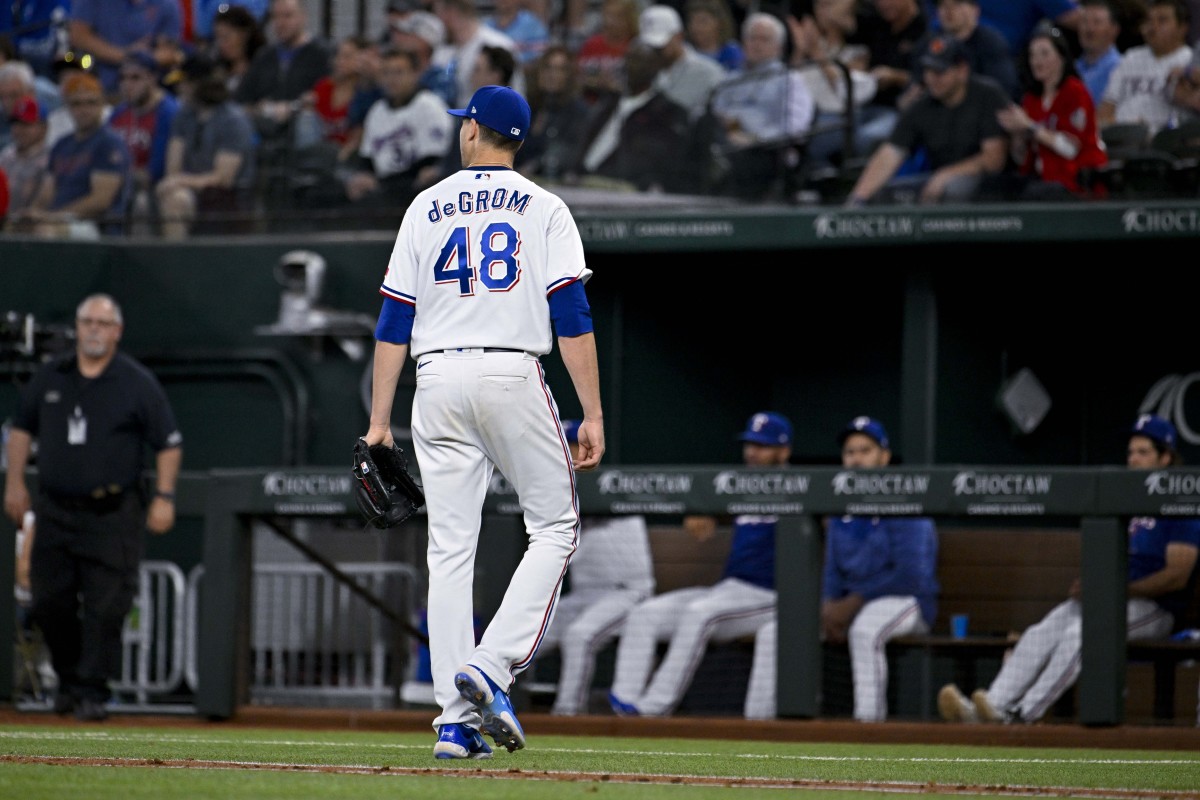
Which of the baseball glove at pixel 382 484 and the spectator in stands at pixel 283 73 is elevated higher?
the spectator in stands at pixel 283 73

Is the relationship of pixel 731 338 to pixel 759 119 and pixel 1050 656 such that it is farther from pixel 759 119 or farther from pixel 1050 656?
pixel 1050 656

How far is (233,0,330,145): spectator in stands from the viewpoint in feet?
41.2

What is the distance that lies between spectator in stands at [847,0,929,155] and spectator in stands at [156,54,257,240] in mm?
4058

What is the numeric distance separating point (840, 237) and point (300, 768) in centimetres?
666

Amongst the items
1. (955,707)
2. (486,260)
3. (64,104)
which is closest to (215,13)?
(64,104)

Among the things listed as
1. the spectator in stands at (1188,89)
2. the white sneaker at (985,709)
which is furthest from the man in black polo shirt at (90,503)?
the spectator in stands at (1188,89)

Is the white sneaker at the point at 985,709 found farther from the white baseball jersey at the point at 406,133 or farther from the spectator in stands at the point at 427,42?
the spectator in stands at the point at 427,42

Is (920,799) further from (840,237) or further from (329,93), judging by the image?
(329,93)

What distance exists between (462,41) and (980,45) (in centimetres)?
369

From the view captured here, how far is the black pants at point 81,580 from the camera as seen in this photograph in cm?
A: 891

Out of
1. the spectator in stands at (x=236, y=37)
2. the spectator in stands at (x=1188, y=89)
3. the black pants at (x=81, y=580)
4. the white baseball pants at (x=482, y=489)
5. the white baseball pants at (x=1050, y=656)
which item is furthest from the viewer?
the spectator in stands at (x=236, y=37)

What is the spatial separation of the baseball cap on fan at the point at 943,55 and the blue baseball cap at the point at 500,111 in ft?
18.8

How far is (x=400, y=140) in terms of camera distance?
12.2 m

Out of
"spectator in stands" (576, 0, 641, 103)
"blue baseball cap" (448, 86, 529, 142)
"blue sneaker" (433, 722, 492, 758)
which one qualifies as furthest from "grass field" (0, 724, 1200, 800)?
"spectator in stands" (576, 0, 641, 103)
